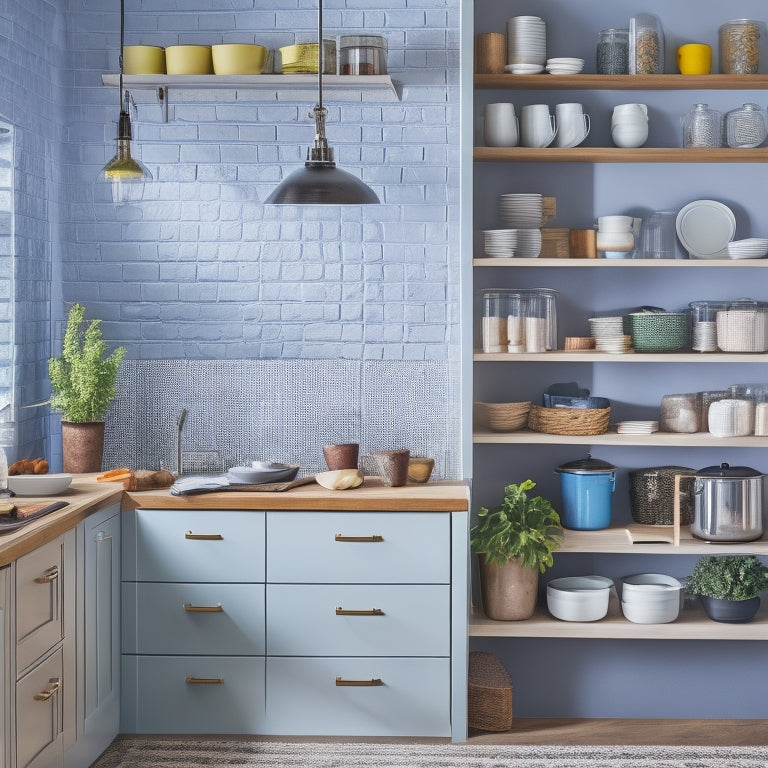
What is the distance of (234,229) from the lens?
421 centimetres

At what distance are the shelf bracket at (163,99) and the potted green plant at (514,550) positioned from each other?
2023mm

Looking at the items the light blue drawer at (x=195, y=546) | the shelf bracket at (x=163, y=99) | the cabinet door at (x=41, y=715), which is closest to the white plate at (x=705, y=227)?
the light blue drawer at (x=195, y=546)

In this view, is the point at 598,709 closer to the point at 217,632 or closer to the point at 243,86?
the point at 217,632

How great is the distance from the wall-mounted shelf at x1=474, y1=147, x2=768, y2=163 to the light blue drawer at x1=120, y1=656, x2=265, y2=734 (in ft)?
6.76

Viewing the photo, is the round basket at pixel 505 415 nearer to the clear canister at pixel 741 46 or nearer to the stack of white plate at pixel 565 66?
the stack of white plate at pixel 565 66

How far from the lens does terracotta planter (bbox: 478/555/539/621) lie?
378cm

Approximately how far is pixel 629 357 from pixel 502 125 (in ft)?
3.26

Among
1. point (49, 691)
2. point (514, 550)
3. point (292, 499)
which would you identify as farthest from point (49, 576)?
point (514, 550)

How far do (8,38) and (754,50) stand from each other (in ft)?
9.07

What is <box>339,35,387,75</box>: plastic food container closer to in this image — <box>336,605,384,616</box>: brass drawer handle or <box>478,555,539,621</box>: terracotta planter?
<box>478,555,539,621</box>: terracotta planter

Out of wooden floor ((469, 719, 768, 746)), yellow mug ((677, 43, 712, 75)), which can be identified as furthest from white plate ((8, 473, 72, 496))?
yellow mug ((677, 43, 712, 75))

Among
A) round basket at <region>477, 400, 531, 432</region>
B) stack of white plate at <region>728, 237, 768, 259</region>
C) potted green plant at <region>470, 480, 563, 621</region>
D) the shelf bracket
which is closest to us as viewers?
potted green plant at <region>470, 480, 563, 621</region>

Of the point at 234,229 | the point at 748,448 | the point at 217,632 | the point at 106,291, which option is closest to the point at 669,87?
the point at 748,448

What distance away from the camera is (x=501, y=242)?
3885 mm
